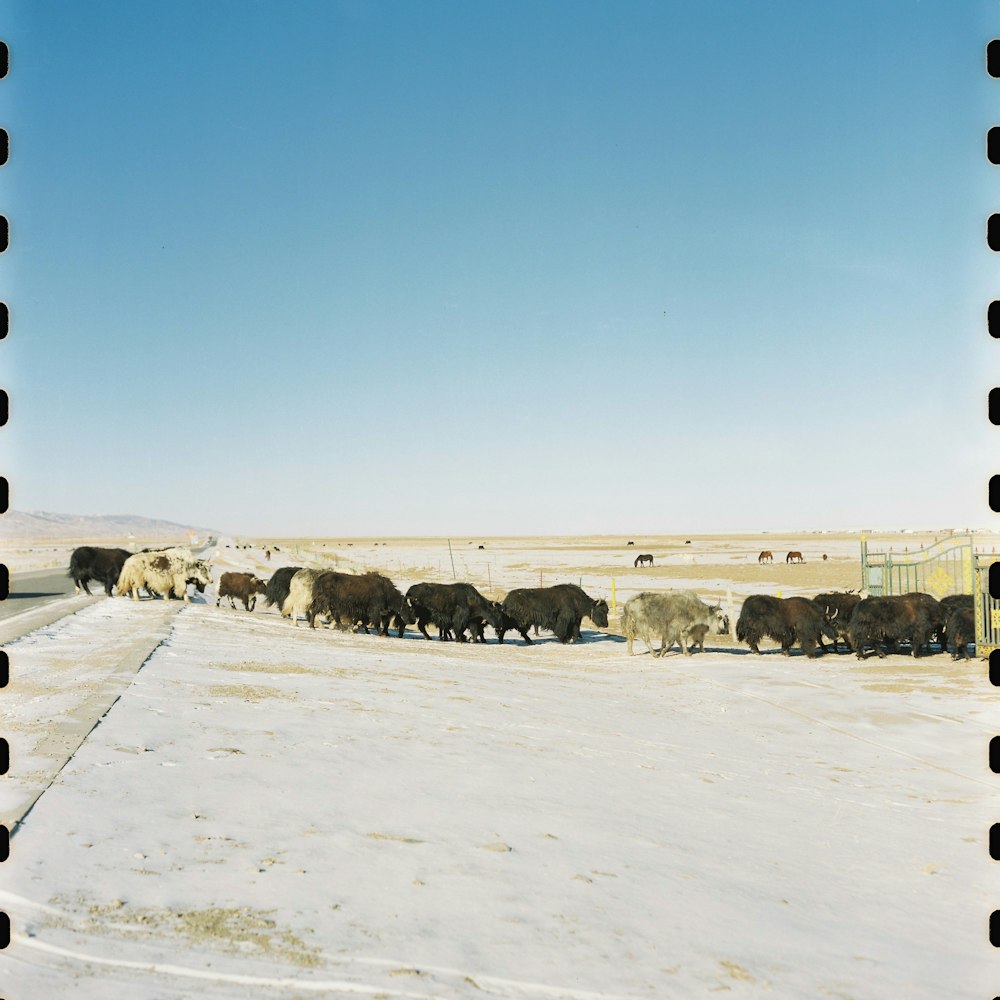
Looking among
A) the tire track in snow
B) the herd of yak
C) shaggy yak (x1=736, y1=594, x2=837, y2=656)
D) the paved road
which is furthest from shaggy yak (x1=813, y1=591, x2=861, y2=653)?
the paved road

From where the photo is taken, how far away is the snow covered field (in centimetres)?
375

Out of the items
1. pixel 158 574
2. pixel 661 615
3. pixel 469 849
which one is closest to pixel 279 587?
pixel 158 574

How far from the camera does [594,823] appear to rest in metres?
6.05

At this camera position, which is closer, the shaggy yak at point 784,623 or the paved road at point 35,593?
the shaggy yak at point 784,623

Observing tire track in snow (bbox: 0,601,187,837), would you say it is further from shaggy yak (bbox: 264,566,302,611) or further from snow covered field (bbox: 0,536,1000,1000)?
shaggy yak (bbox: 264,566,302,611)

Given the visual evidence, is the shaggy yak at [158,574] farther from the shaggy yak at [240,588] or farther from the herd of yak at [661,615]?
the herd of yak at [661,615]

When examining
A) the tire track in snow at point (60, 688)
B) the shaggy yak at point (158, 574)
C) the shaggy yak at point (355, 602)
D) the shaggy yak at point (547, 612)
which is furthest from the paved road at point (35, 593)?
the shaggy yak at point (547, 612)

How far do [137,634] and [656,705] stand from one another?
8407 millimetres

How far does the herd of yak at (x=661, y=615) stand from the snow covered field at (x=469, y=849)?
8113 millimetres

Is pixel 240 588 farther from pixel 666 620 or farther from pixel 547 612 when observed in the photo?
pixel 666 620

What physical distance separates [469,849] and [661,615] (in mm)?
14812

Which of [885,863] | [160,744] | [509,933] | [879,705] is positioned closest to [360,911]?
[509,933]

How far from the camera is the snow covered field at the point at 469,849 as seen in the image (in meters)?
3.75

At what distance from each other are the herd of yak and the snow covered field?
8.11m
